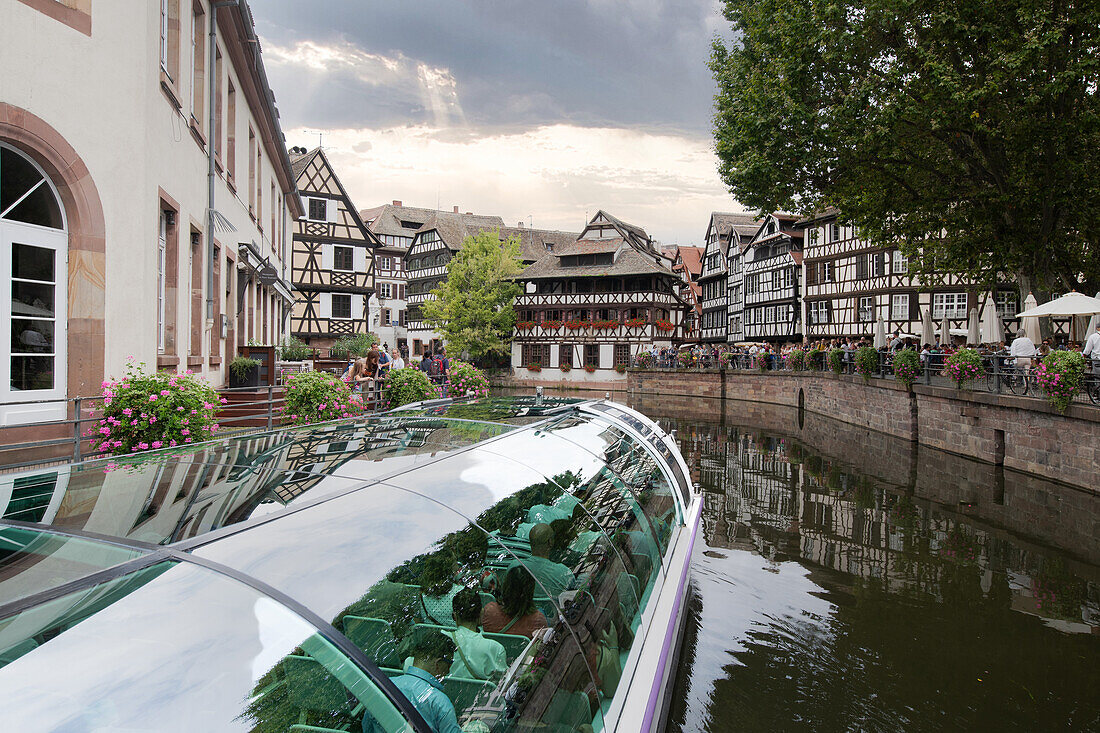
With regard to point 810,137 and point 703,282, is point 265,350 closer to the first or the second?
point 810,137

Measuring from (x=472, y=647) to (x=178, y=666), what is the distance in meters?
1.13

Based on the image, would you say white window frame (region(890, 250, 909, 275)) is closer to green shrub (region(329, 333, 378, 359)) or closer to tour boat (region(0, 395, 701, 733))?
green shrub (region(329, 333, 378, 359))

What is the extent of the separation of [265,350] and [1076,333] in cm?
2215

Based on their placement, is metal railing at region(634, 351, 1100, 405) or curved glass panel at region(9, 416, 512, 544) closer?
curved glass panel at region(9, 416, 512, 544)

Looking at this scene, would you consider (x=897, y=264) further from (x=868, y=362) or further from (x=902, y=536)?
(x=902, y=536)

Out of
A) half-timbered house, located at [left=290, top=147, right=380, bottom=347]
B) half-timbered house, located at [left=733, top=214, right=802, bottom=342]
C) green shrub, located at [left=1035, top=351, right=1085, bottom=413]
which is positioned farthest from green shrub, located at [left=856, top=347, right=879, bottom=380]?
half-timbered house, located at [left=290, top=147, right=380, bottom=347]

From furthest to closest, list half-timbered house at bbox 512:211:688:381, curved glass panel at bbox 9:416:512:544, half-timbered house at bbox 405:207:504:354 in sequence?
half-timbered house at bbox 405:207:504:354
half-timbered house at bbox 512:211:688:381
curved glass panel at bbox 9:416:512:544

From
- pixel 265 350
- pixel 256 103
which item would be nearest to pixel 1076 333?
pixel 265 350

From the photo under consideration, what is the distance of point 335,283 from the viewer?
36.6 metres

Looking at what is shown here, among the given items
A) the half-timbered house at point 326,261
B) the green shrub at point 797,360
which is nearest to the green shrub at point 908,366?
the green shrub at point 797,360

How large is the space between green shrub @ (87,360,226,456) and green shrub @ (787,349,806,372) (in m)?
31.0

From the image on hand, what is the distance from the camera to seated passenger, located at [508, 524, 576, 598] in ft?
9.30

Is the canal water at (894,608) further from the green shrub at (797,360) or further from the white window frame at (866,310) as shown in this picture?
the white window frame at (866,310)

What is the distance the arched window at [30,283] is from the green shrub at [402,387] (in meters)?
6.73
